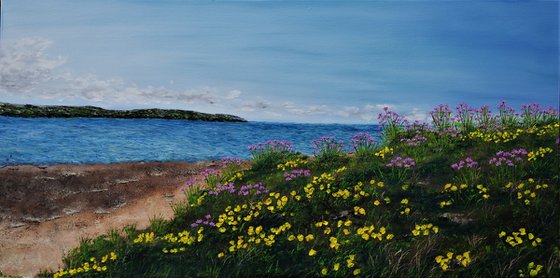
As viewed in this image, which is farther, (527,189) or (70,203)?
(70,203)

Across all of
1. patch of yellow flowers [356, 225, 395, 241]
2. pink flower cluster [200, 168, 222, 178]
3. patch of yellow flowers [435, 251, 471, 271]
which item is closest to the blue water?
pink flower cluster [200, 168, 222, 178]

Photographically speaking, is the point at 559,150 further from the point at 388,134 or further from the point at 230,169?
the point at 230,169

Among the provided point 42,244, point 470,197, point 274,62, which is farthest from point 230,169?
point 470,197

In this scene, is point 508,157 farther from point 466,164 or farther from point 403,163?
point 403,163

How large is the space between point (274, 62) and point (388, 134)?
3624 millimetres

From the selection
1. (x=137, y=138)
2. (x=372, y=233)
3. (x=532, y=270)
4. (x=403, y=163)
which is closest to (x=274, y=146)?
(x=403, y=163)

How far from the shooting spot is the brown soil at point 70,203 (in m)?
8.26

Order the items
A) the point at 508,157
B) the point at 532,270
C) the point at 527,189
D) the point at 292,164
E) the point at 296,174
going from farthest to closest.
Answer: the point at 292,164 < the point at 296,174 < the point at 508,157 < the point at 527,189 < the point at 532,270

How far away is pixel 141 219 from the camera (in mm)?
8984

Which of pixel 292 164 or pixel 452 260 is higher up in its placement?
pixel 292 164

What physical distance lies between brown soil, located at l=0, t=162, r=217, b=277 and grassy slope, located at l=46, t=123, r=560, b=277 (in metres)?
0.72

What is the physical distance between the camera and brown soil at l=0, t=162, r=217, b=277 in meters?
8.26

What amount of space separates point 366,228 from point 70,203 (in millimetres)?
6018

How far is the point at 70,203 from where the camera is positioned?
32.2ft
